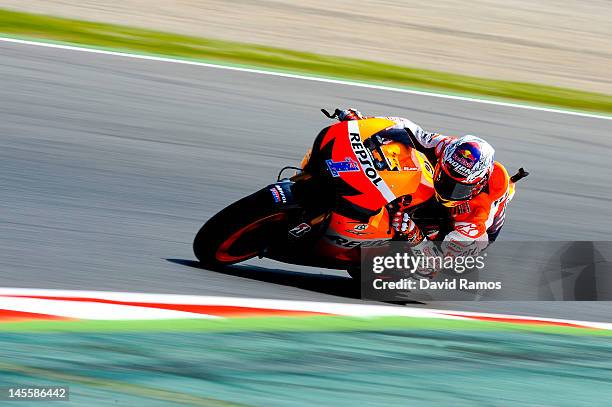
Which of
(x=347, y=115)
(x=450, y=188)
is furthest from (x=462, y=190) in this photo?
(x=347, y=115)

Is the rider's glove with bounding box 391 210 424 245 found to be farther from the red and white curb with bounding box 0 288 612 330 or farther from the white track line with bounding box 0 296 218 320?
the white track line with bounding box 0 296 218 320

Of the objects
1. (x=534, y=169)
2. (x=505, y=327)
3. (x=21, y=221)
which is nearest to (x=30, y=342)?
(x=21, y=221)

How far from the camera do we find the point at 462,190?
6.41 m

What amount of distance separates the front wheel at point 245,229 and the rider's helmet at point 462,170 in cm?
99

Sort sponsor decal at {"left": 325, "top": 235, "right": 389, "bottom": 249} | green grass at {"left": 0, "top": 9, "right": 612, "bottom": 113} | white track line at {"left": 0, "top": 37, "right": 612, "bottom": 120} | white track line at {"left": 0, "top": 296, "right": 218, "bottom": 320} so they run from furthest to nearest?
green grass at {"left": 0, "top": 9, "right": 612, "bottom": 113} → white track line at {"left": 0, "top": 37, "right": 612, "bottom": 120} → sponsor decal at {"left": 325, "top": 235, "right": 389, "bottom": 249} → white track line at {"left": 0, "top": 296, "right": 218, "bottom": 320}

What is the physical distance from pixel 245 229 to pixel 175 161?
276 centimetres

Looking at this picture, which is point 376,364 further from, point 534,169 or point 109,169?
point 534,169

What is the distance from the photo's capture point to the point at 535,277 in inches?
313

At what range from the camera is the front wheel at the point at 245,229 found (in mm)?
6477

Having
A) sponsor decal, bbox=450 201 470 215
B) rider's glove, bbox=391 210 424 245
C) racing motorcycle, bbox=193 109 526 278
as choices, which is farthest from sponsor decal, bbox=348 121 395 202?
sponsor decal, bbox=450 201 470 215

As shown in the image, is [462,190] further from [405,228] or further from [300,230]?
[300,230]

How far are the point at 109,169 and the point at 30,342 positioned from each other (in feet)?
12.2

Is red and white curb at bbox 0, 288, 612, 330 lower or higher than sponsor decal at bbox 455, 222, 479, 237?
lower

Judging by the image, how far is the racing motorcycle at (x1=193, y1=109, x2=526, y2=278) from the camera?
21.0 ft
